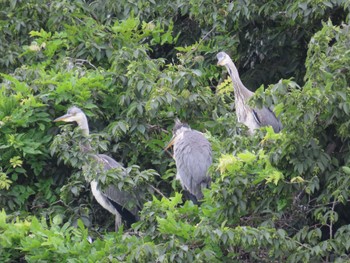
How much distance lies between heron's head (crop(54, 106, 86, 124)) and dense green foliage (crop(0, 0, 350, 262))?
0.32 ft

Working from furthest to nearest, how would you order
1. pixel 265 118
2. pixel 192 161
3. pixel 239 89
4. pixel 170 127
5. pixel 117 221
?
pixel 239 89 < pixel 265 118 < pixel 170 127 < pixel 117 221 < pixel 192 161

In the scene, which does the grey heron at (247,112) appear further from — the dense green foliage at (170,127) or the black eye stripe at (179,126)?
the black eye stripe at (179,126)

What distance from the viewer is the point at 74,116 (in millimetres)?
9383

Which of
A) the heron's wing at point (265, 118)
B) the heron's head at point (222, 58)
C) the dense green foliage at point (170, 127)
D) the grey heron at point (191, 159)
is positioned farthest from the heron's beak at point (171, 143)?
the heron's head at point (222, 58)

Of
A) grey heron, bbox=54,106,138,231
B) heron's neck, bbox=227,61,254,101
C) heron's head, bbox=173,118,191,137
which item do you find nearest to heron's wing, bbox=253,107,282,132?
heron's neck, bbox=227,61,254,101

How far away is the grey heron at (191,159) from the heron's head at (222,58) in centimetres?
90

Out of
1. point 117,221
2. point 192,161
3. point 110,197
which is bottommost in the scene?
point 117,221

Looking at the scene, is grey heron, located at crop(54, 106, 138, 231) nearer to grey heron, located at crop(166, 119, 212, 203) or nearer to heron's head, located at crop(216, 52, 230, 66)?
grey heron, located at crop(166, 119, 212, 203)

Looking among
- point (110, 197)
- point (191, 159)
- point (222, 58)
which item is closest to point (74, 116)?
point (110, 197)

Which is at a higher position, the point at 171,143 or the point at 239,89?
the point at 239,89

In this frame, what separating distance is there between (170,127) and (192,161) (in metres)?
0.41

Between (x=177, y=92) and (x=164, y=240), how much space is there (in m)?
1.84

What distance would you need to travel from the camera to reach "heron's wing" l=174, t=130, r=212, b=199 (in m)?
9.29

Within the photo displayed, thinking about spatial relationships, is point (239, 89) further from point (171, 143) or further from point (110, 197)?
point (110, 197)
